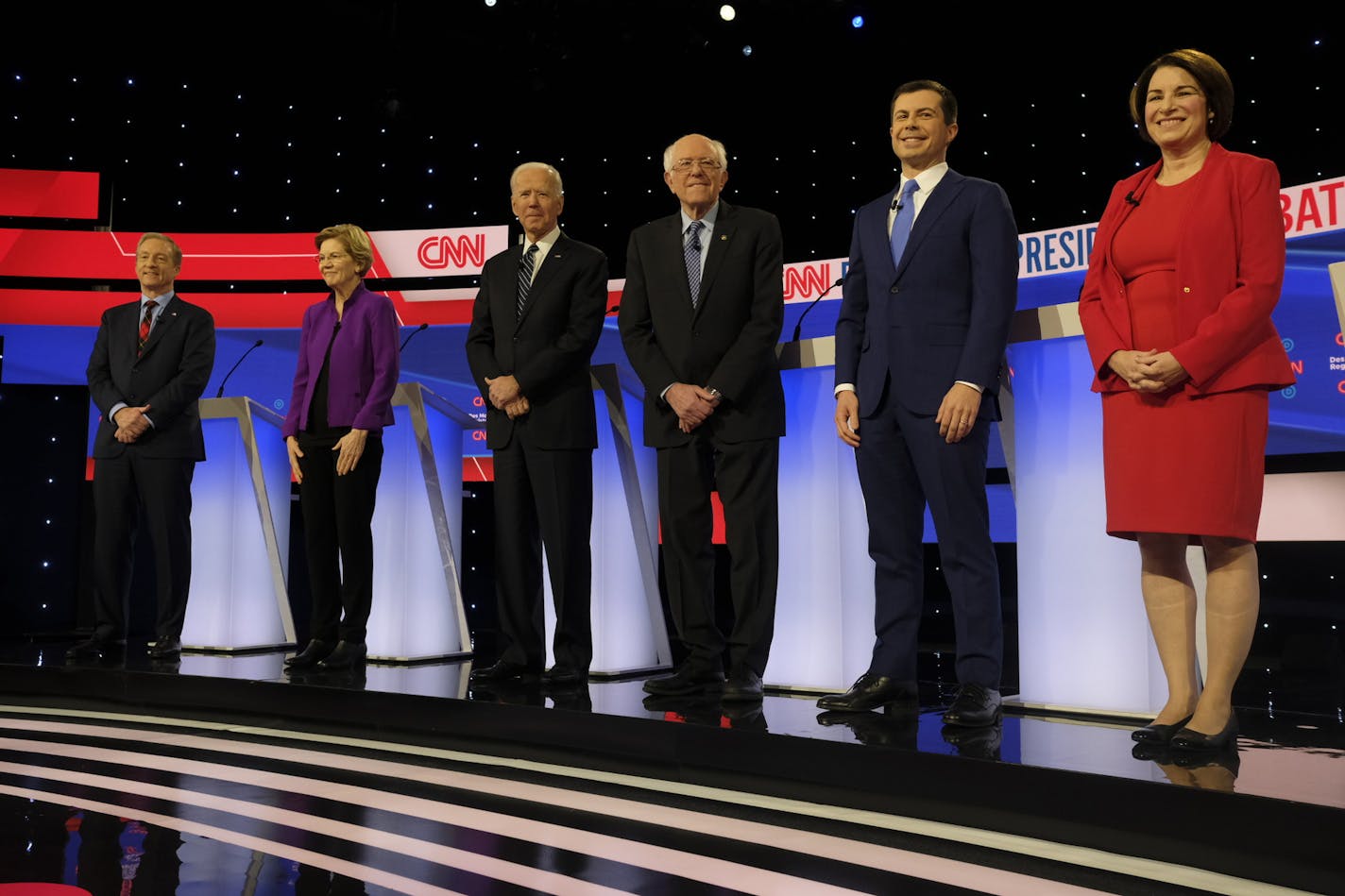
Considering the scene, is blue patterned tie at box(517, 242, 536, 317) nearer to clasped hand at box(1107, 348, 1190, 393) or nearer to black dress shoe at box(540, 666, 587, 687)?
black dress shoe at box(540, 666, 587, 687)

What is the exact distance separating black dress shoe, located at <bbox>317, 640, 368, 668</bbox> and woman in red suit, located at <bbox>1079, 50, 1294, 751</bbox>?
7.67 ft

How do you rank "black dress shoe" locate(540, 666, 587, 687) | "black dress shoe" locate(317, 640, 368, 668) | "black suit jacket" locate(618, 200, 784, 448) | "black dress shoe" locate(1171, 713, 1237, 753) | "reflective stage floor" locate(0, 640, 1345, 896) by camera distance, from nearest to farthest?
"reflective stage floor" locate(0, 640, 1345, 896)
"black dress shoe" locate(1171, 713, 1237, 753)
"black suit jacket" locate(618, 200, 784, 448)
"black dress shoe" locate(540, 666, 587, 687)
"black dress shoe" locate(317, 640, 368, 668)

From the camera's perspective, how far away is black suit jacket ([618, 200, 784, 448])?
282cm

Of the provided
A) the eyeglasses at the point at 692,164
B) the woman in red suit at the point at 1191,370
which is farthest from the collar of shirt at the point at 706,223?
the woman in red suit at the point at 1191,370

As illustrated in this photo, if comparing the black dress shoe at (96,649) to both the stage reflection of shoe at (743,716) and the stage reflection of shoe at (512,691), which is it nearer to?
the stage reflection of shoe at (512,691)

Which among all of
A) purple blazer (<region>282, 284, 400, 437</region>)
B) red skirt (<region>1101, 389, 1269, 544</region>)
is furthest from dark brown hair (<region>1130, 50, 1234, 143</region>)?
purple blazer (<region>282, 284, 400, 437</region>)

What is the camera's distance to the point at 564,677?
310 centimetres

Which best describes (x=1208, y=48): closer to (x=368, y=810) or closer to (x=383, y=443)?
(x=383, y=443)

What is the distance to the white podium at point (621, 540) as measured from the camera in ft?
11.7

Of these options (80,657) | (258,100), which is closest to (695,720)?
(80,657)

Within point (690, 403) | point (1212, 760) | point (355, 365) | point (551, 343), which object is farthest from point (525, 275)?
point (1212, 760)

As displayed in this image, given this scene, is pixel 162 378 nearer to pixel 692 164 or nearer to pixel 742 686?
pixel 692 164

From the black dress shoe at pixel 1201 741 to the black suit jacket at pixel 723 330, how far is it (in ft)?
3.83

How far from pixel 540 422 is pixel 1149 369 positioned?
1637 millimetres
